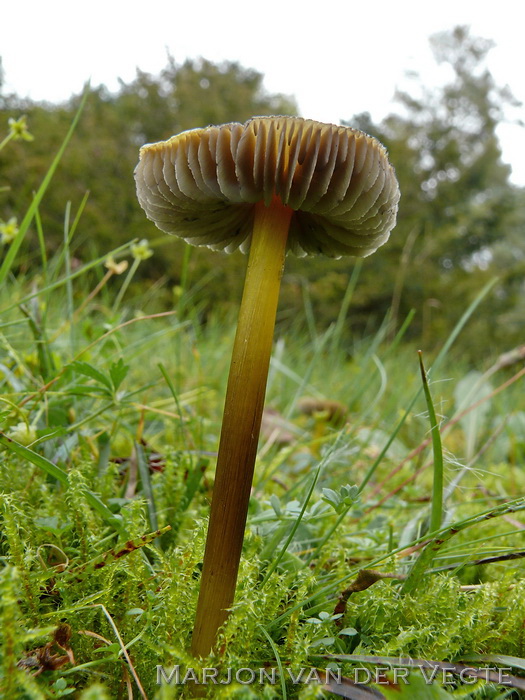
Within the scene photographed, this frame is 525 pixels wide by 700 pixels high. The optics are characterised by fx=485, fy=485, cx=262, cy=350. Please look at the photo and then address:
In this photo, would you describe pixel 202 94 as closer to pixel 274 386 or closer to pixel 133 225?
pixel 133 225

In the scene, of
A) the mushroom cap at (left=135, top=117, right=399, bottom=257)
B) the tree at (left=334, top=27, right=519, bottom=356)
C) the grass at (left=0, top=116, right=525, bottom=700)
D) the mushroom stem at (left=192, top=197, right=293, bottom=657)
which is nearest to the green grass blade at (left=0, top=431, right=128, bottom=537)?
the grass at (left=0, top=116, right=525, bottom=700)

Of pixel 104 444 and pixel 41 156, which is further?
pixel 41 156

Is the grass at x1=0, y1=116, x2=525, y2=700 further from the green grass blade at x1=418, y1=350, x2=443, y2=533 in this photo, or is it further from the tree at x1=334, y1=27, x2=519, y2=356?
the tree at x1=334, y1=27, x2=519, y2=356

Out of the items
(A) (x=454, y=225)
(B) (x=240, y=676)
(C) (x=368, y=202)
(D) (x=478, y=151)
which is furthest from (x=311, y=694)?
(D) (x=478, y=151)

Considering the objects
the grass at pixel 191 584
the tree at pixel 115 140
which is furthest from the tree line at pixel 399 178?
the grass at pixel 191 584

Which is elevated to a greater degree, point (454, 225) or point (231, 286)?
point (454, 225)

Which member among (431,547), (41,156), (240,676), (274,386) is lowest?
(240,676)

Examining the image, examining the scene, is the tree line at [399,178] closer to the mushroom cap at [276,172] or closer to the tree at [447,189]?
the tree at [447,189]

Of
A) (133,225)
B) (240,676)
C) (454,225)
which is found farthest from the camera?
(454,225)
